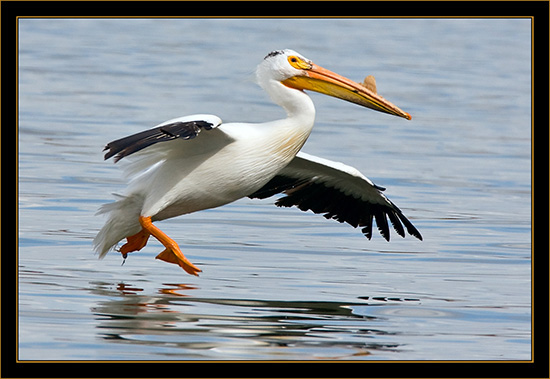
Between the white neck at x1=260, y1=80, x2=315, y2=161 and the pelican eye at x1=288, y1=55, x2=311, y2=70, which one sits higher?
the pelican eye at x1=288, y1=55, x2=311, y2=70

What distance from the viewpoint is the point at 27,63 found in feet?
65.6

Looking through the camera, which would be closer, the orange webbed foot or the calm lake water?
the calm lake water

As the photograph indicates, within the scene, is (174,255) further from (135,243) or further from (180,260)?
(135,243)

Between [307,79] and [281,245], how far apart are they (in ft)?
5.05

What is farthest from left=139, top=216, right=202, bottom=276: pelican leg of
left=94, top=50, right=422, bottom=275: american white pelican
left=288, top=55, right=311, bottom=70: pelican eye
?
left=288, top=55, right=311, bottom=70: pelican eye

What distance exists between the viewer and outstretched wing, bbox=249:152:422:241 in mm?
8367

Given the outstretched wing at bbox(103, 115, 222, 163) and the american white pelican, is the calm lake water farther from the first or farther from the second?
the outstretched wing at bbox(103, 115, 222, 163)

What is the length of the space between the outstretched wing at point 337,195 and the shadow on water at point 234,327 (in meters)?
1.55

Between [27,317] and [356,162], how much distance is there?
22.6 ft

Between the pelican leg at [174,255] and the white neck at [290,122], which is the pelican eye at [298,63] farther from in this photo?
the pelican leg at [174,255]

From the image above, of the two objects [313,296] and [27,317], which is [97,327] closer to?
[27,317]

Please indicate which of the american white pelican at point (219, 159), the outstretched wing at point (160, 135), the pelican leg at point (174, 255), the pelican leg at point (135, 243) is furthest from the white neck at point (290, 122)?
the pelican leg at point (135, 243)

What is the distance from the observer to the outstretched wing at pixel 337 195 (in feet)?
27.5

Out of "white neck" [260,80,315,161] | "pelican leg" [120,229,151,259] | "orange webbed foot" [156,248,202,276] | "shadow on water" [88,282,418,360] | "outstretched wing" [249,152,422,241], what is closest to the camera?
"shadow on water" [88,282,418,360]
